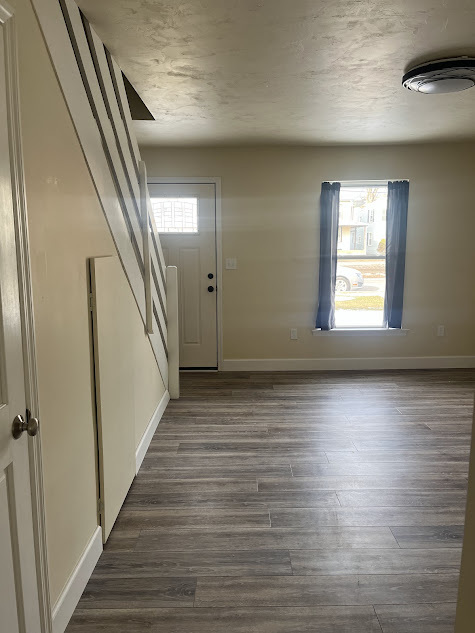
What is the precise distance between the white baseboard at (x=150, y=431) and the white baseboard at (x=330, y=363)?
4.29 ft

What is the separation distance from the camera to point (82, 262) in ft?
6.47

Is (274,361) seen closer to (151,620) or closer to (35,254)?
(151,620)

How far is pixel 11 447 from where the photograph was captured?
1.24 meters

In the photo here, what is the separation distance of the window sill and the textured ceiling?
2.18m

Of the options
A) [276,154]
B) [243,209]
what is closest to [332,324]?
[243,209]

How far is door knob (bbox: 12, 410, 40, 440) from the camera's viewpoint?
4.10 feet

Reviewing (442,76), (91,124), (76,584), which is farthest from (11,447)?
(442,76)

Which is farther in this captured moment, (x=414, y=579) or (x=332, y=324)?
(x=332, y=324)

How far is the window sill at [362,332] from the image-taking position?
211 inches

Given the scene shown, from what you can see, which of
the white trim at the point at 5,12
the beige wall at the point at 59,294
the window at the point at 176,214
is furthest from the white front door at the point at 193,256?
the white trim at the point at 5,12

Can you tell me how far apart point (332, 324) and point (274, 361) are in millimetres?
795

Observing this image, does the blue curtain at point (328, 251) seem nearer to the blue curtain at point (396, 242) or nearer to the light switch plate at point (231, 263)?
the blue curtain at point (396, 242)

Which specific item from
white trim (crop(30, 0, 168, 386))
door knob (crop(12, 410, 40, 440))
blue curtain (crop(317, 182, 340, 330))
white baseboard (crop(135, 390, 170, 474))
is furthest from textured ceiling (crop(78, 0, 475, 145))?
white baseboard (crop(135, 390, 170, 474))

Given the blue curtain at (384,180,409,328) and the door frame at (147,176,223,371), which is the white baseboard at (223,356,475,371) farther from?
the blue curtain at (384,180,409,328)
